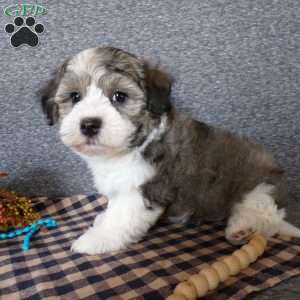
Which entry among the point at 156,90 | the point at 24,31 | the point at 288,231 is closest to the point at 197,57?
the point at 156,90

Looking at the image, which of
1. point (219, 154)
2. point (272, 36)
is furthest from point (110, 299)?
point (272, 36)

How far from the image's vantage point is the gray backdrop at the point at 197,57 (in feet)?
9.16

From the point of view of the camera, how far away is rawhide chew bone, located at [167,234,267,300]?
1456mm

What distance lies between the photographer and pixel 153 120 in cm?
200

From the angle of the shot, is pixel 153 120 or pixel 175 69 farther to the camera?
pixel 175 69

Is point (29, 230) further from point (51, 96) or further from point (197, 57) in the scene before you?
point (197, 57)

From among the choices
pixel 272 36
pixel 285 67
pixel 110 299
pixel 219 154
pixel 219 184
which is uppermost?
pixel 272 36

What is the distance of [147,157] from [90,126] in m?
0.42

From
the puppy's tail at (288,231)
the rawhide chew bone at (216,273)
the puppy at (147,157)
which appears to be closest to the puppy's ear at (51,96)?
the puppy at (147,157)

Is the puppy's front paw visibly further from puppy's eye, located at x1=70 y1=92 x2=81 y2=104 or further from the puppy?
puppy's eye, located at x1=70 y1=92 x2=81 y2=104

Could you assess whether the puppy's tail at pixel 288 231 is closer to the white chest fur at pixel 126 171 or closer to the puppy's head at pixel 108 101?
the white chest fur at pixel 126 171

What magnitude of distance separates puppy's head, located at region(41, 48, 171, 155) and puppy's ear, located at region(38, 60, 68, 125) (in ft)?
0.13

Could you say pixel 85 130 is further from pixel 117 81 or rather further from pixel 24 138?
pixel 24 138

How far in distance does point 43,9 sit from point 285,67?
181cm
